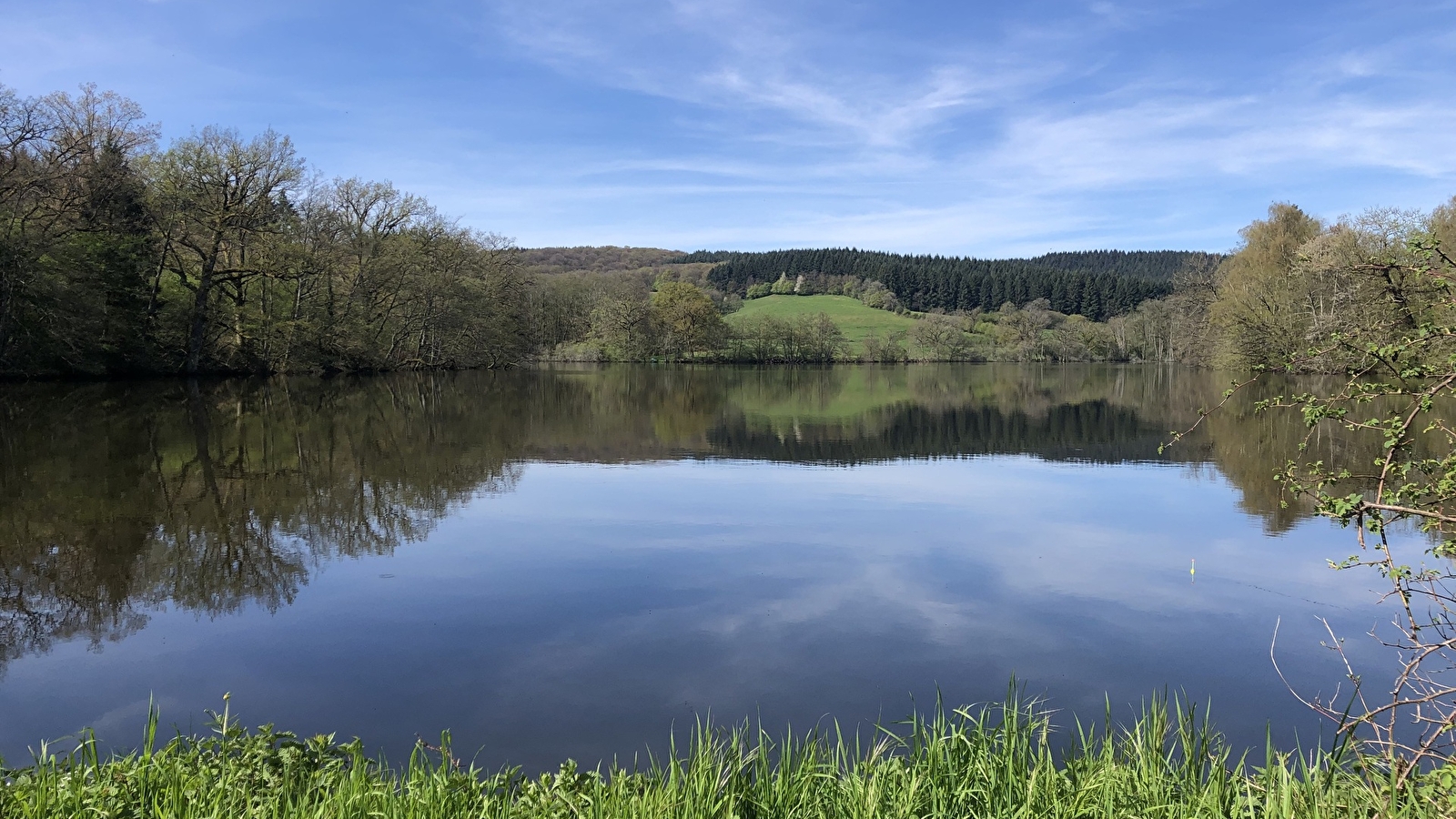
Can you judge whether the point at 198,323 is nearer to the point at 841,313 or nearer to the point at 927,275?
the point at 841,313

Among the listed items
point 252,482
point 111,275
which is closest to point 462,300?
point 111,275

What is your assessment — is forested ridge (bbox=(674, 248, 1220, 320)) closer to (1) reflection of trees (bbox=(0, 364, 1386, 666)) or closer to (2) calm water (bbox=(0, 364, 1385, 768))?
(1) reflection of trees (bbox=(0, 364, 1386, 666))

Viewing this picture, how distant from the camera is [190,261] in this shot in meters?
41.0

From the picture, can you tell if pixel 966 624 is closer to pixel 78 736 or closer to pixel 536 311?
pixel 78 736

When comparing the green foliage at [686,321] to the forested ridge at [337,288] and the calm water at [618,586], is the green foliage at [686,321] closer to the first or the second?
the forested ridge at [337,288]

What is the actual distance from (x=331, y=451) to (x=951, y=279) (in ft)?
386

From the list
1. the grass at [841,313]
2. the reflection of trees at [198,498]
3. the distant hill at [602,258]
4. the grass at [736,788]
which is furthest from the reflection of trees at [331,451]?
the distant hill at [602,258]

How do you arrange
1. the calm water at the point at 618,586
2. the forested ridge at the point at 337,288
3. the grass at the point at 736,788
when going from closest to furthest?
the grass at the point at 736,788
the calm water at the point at 618,586
the forested ridge at the point at 337,288

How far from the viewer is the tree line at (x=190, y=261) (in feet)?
106

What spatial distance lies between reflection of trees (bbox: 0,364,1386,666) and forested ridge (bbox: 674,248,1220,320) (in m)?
89.1

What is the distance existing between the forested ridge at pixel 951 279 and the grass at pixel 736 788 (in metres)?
123

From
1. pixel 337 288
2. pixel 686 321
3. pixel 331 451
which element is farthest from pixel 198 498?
pixel 686 321

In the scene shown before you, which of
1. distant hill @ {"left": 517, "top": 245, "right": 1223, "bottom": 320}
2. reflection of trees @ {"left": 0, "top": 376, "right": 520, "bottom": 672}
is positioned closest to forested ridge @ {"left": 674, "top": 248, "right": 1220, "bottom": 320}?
distant hill @ {"left": 517, "top": 245, "right": 1223, "bottom": 320}

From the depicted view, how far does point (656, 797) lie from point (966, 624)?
14.1ft
